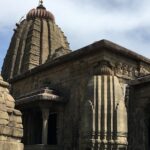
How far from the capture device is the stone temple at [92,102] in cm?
1327

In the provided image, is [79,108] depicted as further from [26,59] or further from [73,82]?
[26,59]

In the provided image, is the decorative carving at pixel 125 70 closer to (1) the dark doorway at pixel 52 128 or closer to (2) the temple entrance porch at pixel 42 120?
A: (2) the temple entrance porch at pixel 42 120

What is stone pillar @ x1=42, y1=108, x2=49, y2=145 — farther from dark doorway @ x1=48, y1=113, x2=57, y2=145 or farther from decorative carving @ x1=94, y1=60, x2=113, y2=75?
decorative carving @ x1=94, y1=60, x2=113, y2=75

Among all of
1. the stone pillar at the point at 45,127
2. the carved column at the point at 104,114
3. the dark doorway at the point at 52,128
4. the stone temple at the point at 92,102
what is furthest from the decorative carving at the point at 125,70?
the dark doorway at the point at 52,128

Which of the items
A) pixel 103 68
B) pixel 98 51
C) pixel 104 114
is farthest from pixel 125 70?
pixel 104 114

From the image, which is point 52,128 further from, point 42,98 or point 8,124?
point 8,124

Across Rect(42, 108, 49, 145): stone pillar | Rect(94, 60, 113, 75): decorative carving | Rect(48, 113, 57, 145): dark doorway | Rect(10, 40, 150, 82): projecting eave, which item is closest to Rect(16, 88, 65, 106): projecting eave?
Rect(42, 108, 49, 145): stone pillar

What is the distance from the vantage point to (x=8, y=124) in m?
6.11

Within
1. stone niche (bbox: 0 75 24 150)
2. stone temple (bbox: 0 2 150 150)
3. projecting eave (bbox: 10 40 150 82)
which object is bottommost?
stone niche (bbox: 0 75 24 150)

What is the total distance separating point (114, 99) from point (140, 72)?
298 centimetres

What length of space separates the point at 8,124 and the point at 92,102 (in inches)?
301

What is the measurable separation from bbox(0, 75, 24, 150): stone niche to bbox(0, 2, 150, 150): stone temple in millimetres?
7011

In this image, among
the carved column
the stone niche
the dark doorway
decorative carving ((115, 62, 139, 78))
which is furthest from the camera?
the dark doorway

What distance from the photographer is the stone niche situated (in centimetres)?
595
